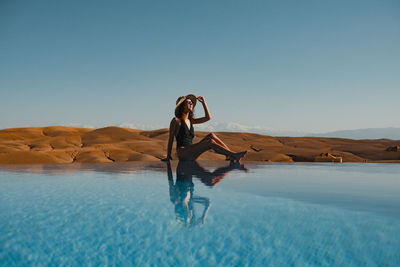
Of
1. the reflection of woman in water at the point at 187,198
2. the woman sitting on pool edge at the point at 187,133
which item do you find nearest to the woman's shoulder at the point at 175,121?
the woman sitting on pool edge at the point at 187,133

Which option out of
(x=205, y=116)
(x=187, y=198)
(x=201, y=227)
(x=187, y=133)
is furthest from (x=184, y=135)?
(x=201, y=227)

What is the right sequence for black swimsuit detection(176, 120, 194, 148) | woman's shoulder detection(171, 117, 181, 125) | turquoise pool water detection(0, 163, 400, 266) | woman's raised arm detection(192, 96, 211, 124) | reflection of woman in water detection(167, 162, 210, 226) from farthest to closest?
woman's raised arm detection(192, 96, 211, 124) < black swimsuit detection(176, 120, 194, 148) < woman's shoulder detection(171, 117, 181, 125) < reflection of woman in water detection(167, 162, 210, 226) < turquoise pool water detection(0, 163, 400, 266)

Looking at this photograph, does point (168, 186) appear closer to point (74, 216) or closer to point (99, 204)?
point (99, 204)

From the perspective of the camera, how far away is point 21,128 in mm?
34125

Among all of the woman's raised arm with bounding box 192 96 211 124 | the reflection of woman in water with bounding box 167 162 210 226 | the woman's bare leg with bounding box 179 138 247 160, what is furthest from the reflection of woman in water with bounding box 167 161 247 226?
the woman's raised arm with bounding box 192 96 211 124

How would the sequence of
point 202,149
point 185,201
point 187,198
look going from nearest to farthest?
point 185,201 → point 187,198 → point 202,149

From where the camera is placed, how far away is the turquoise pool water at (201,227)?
2.40m

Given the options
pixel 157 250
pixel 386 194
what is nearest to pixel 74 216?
pixel 157 250

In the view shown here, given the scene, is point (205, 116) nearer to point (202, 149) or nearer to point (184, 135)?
point (184, 135)

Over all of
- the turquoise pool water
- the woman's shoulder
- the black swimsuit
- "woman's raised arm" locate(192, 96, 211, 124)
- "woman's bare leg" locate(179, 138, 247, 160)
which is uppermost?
"woman's raised arm" locate(192, 96, 211, 124)

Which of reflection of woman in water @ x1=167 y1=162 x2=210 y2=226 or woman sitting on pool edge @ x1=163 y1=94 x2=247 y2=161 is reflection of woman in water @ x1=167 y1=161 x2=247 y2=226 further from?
woman sitting on pool edge @ x1=163 y1=94 x2=247 y2=161

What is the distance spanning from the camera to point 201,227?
2.97m

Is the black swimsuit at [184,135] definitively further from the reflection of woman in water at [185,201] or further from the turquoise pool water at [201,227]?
the turquoise pool water at [201,227]

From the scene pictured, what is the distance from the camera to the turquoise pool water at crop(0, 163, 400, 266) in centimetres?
240
